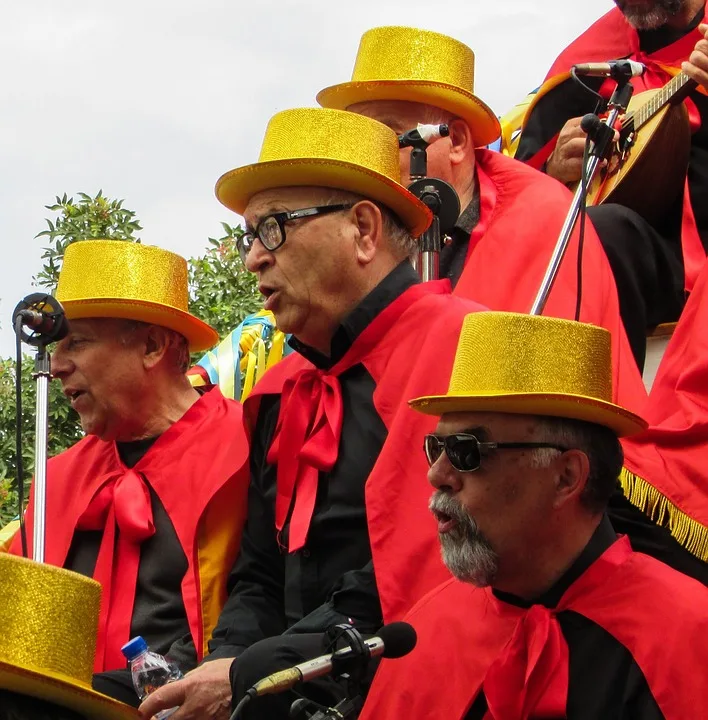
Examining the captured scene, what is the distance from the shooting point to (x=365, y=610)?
15.7 feet

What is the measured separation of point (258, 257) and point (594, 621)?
175 centimetres

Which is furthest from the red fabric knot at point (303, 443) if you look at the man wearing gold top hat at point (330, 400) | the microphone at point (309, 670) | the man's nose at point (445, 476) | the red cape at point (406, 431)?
the microphone at point (309, 670)

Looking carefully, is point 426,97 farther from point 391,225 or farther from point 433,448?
point 433,448

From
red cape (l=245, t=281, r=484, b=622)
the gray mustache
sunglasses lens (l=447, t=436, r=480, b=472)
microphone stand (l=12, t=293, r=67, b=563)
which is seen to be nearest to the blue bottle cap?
microphone stand (l=12, t=293, r=67, b=563)

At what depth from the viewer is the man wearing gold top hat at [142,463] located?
5641mm

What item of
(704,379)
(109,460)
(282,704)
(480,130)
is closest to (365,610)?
(282,704)

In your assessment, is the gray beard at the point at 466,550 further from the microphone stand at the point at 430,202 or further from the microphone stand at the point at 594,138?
the microphone stand at the point at 430,202

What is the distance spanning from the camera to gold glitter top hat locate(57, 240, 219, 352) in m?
6.26

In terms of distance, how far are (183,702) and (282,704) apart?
1.00 ft

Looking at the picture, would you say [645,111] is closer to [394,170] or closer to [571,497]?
[394,170]

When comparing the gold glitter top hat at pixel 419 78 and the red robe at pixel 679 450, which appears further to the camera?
the gold glitter top hat at pixel 419 78

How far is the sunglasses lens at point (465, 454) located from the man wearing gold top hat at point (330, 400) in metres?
0.49

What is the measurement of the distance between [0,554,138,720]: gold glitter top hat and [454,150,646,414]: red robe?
6.26 ft

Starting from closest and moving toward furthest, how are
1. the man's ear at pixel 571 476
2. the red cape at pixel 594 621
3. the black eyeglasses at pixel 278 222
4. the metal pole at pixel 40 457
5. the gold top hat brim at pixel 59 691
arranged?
the red cape at pixel 594 621 < the gold top hat brim at pixel 59 691 < the man's ear at pixel 571 476 < the metal pole at pixel 40 457 < the black eyeglasses at pixel 278 222
